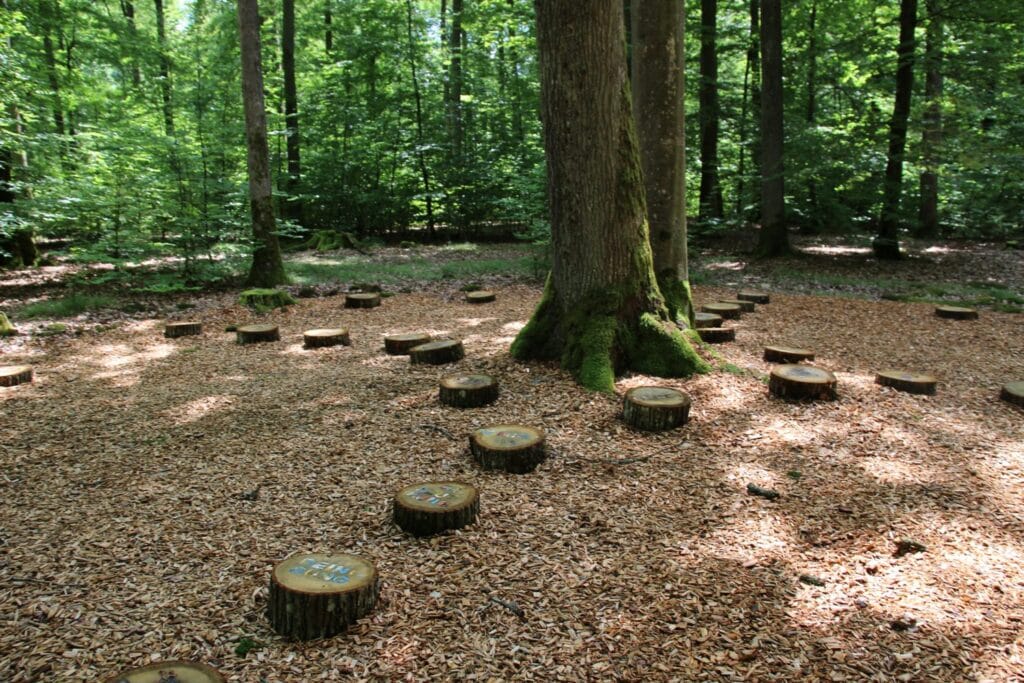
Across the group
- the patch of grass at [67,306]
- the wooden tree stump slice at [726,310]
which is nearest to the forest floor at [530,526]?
the wooden tree stump slice at [726,310]

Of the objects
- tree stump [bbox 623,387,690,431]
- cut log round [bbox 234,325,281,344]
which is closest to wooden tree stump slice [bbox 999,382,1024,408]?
tree stump [bbox 623,387,690,431]

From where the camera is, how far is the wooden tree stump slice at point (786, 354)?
570 cm

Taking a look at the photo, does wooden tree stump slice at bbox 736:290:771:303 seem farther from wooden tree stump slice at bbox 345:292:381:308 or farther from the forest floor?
wooden tree stump slice at bbox 345:292:381:308

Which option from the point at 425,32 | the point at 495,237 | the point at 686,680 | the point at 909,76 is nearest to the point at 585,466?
the point at 686,680

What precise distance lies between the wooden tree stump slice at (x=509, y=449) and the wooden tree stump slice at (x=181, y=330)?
5.33 meters

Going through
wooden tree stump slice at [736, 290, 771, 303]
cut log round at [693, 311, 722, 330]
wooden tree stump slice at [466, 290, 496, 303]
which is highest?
wooden tree stump slice at [466, 290, 496, 303]

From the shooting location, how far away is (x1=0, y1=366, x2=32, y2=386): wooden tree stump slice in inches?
225

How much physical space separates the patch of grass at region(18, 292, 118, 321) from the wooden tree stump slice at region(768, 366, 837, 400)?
29.9 ft

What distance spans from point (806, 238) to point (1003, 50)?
6609mm

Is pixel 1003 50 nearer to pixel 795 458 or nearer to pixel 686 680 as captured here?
pixel 795 458

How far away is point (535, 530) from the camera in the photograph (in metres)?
3.17

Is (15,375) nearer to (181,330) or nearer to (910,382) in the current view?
(181,330)

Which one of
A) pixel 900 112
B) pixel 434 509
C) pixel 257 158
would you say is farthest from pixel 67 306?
pixel 900 112

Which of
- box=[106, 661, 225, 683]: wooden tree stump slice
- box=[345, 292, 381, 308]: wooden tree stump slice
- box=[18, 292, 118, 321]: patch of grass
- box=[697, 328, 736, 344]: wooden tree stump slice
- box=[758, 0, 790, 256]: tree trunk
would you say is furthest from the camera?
box=[758, 0, 790, 256]: tree trunk
